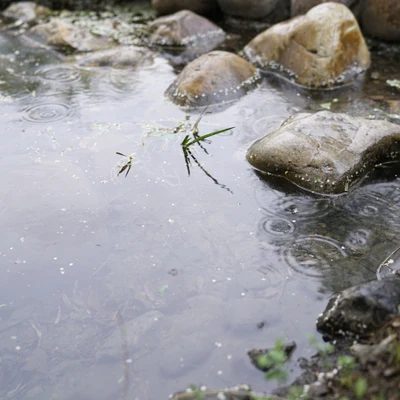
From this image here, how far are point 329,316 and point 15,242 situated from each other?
2743 millimetres

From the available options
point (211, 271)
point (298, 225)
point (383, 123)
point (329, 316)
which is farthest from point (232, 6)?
point (329, 316)

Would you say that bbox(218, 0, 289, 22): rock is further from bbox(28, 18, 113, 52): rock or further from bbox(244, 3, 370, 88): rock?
bbox(28, 18, 113, 52): rock

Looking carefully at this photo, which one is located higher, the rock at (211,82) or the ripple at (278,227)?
the rock at (211,82)

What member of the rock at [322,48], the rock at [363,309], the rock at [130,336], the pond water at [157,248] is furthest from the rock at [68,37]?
the rock at [363,309]

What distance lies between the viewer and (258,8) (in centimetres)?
918

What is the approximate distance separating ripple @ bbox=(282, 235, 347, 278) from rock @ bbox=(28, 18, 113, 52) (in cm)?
578

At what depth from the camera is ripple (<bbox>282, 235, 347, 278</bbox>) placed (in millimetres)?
4000

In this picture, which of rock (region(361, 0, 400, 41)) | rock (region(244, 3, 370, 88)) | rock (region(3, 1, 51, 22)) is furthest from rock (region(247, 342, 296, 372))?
rock (region(3, 1, 51, 22))

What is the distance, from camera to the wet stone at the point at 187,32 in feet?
28.7

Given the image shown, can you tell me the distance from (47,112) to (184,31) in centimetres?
344

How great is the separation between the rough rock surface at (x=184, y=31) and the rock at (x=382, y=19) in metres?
2.51

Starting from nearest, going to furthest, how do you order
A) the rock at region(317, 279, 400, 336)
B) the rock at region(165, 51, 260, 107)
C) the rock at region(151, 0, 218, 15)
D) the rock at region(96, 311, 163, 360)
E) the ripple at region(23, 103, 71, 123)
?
the rock at region(317, 279, 400, 336) < the rock at region(96, 311, 163, 360) < the ripple at region(23, 103, 71, 123) < the rock at region(165, 51, 260, 107) < the rock at region(151, 0, 218, 15)

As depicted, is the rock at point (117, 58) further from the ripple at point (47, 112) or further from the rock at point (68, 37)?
the ripple at point (47, 112)

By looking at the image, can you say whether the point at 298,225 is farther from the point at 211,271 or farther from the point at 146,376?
the point at 146,376
